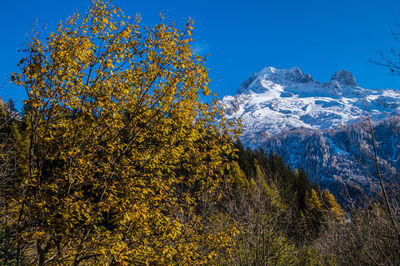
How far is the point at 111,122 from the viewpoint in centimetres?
457

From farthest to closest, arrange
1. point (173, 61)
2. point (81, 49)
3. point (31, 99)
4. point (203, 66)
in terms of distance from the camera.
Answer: point (203, 66) < point (173, 61) < point (81, 49) < point (31, 99)

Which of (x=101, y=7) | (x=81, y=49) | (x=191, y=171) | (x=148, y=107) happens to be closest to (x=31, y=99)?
(x=81, y=49)

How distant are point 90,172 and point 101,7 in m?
3.33

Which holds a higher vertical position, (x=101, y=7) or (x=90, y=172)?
(x=101, y=7)

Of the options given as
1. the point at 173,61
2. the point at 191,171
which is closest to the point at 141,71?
the point at 173,61

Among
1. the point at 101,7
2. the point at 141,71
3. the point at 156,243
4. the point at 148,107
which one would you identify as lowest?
the point at 156,243

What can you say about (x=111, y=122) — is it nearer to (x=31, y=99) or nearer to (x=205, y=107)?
(x=31, y=99)

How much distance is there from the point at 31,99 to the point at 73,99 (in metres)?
0.67

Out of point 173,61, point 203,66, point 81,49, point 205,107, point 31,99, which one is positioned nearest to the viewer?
point 31,99

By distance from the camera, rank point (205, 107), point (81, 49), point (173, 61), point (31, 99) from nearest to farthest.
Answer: point (31, 99), point (81, 49), point (173, 61), point (205, 107)

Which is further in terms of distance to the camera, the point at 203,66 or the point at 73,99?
the point at 203,66

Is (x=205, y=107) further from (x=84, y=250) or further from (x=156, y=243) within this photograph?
(x=84, y=250)

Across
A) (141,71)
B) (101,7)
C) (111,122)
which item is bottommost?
(111,122)

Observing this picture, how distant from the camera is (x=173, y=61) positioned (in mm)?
4801
